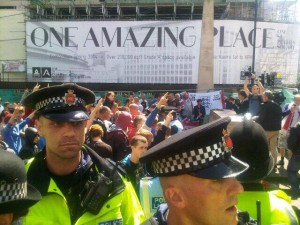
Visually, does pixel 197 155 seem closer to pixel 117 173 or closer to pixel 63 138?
pixel 117 173

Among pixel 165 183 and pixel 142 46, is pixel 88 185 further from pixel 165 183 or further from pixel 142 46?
pixel 142 46

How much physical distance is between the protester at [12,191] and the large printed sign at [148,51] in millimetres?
30040

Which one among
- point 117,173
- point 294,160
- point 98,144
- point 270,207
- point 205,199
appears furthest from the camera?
point 294,160

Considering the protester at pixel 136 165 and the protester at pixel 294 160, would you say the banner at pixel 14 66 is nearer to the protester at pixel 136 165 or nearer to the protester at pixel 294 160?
the protester at pixel 294 160

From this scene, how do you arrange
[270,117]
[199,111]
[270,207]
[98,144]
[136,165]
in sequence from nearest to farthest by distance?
[270,207]
[136,165]
[98,144]
[270,117]
[199,111]

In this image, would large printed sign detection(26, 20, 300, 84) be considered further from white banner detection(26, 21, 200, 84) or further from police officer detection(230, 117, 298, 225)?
police officer detection(230, 117, 298, 225)

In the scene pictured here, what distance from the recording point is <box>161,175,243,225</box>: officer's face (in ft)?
5.62

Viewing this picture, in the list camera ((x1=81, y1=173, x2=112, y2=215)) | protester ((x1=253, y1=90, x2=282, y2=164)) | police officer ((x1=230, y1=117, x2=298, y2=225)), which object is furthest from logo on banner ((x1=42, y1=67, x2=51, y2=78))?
police officer ((x1=230, y1=117, x2=298, y2=225))

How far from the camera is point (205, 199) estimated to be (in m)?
1.72

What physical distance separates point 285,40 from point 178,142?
33.9 meters

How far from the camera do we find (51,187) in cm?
248

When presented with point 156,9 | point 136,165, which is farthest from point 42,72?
point 136,165

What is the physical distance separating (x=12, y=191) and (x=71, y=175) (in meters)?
0.85

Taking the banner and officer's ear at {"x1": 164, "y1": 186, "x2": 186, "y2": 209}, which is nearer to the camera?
officer's ear at {"x1": 164, "y1": 186, "x2": 186, "y2": 209}
